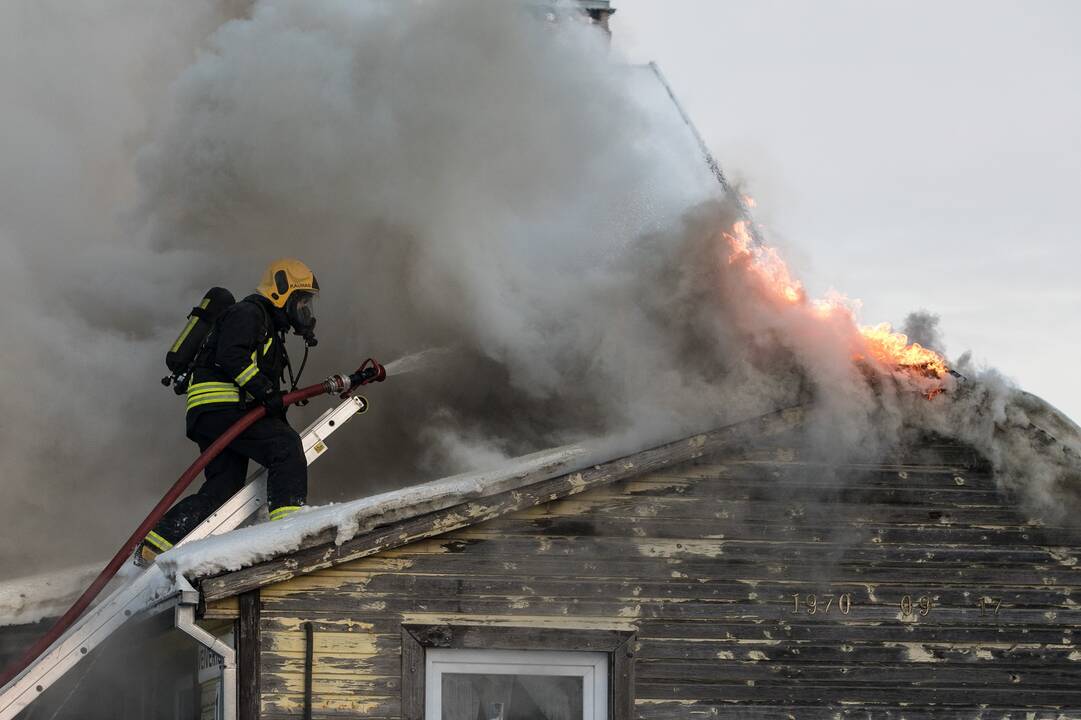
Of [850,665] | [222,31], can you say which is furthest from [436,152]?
[850,665]

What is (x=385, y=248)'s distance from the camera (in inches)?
530

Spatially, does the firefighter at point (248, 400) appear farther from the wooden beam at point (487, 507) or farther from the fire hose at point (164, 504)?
the wooden beam at point (487, 507)

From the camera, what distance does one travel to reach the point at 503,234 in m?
12.4

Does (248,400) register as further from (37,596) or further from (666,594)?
(666,594)

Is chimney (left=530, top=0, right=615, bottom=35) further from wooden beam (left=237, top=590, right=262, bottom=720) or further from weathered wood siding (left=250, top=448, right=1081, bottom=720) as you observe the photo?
wooden beam (left=237, top=590, right=262, bottom=720)

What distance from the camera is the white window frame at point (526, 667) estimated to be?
8961 mm

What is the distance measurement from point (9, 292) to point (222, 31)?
3.32 metres

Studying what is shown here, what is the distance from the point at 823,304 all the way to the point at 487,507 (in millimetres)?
2535

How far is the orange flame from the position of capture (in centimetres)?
962

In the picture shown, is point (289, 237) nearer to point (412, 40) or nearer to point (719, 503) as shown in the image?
point (412, 40)

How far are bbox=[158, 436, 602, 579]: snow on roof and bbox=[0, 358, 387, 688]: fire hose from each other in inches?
20.8

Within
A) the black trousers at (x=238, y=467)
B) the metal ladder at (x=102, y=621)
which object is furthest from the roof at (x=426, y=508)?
the black trousers at (x=238, y=467)

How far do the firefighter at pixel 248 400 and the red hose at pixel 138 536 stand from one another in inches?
4.8

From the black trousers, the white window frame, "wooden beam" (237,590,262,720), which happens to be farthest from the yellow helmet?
the white window frame
